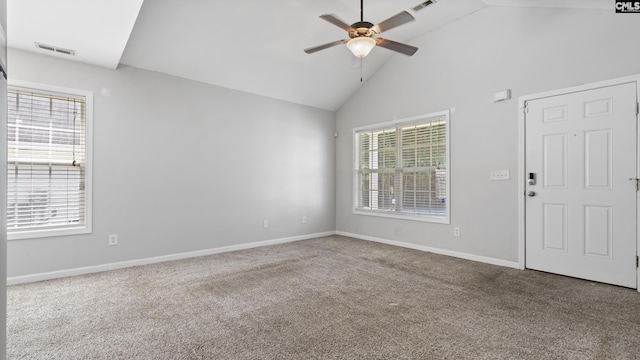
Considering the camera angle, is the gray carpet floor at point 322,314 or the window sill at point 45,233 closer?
the gray carpet floor at point 322,314

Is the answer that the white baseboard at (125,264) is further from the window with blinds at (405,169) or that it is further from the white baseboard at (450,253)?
the window with blinds at (405,169)

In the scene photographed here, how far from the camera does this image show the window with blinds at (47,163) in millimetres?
3275

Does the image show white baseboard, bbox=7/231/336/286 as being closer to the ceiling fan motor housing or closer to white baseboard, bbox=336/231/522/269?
white baseboard, bbox=336/231/522/269

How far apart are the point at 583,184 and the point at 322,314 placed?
3.14 meters

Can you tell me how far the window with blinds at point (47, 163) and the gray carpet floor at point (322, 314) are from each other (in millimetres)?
666

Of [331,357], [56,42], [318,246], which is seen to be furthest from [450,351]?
[56,42]

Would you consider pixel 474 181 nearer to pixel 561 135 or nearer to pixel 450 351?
pixel 561 135

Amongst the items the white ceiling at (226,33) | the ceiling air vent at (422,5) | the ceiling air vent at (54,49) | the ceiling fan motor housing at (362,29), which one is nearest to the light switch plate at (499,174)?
the white ceiling at (226,33)

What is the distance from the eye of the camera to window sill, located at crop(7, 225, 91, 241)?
126 inches

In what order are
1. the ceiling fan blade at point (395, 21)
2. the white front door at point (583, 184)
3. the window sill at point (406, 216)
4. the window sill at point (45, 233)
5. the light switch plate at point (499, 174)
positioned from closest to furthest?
the ceiling fan blade at point (395, 21) → the white front door at point (583, 184) → the window sill at point (45, 233) → the light switch plate at point (499, 174) → the window sill at point (406, 216)

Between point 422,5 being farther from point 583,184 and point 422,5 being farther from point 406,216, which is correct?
point 406,216

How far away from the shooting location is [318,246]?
199 inches

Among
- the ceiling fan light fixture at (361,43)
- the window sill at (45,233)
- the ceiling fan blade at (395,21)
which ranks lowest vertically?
the window sill at (45,233)

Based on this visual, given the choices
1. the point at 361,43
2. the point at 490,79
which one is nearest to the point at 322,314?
the point at 361,43
